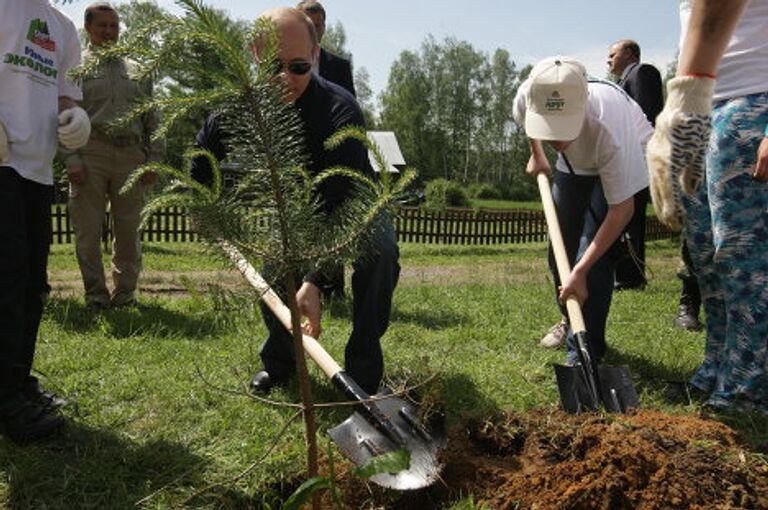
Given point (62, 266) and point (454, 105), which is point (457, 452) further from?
point (454, 105)

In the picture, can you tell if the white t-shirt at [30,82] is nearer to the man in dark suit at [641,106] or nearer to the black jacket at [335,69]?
the black jacket at [335,69]

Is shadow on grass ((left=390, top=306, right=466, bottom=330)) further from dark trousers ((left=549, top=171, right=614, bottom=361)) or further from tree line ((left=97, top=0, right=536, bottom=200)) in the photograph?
tree line ((left=97, top=0, right=536, bottom=200))

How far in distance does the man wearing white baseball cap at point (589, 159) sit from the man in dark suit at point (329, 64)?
2282mm

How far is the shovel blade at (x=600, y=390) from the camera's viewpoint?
104 inches

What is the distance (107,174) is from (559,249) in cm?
310

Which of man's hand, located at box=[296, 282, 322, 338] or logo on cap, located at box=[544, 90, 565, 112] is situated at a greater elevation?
logo on cap, located at box=[544, 90, 565, 112]

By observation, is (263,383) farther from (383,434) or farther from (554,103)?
(554,103)

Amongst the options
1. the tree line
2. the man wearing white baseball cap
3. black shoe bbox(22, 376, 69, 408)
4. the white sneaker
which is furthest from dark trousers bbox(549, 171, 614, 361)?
the tree line

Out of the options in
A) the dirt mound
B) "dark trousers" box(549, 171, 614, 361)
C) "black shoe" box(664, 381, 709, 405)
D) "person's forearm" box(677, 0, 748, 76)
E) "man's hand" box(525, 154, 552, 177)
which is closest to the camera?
the dirt mound

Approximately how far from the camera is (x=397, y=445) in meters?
2.14

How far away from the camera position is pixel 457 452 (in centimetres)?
218

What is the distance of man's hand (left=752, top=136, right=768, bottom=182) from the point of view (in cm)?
250

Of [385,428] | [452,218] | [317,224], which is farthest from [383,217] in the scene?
[452,218]

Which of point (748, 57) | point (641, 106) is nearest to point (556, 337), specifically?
point (748, 57)
